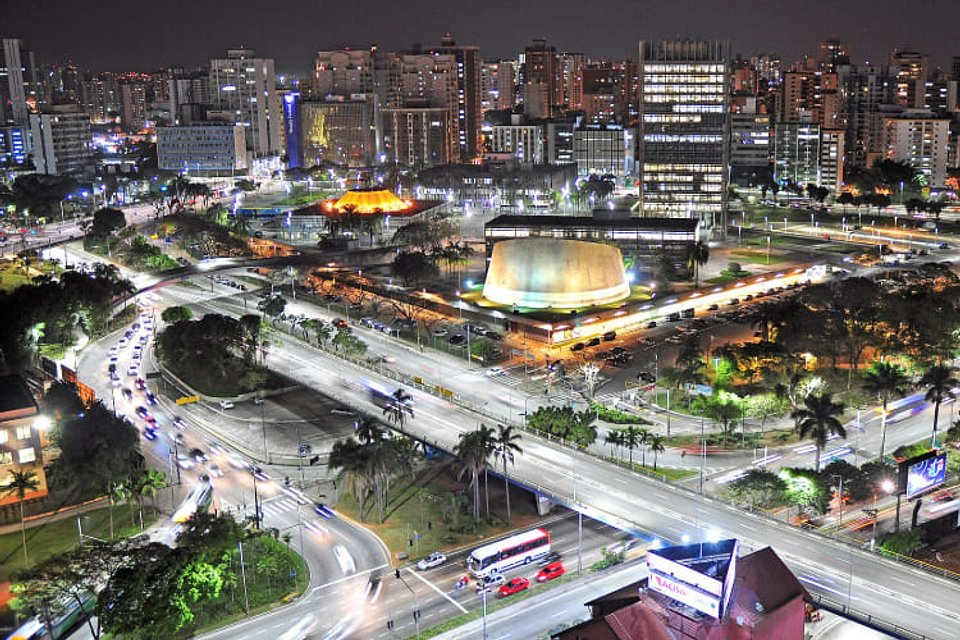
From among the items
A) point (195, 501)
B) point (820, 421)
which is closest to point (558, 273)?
point (820, 421)

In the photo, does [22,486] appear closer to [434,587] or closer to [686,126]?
[434,587]

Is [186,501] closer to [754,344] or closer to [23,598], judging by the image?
[23,598]

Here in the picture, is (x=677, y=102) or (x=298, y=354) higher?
(x=677, y=102)

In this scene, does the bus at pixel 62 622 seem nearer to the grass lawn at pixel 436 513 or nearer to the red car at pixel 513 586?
the grass lawn at pixel 436 513

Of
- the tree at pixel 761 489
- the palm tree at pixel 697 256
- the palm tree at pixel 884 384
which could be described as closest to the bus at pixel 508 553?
the tree at pixel 761 489

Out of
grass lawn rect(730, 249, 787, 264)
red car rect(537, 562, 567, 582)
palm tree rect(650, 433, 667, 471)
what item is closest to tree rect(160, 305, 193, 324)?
palm tree rect(650, 433, 667, 471)

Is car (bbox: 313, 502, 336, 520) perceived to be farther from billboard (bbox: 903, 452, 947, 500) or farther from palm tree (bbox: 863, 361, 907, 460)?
palm tree (bbox: 863, 361, 907, 460)

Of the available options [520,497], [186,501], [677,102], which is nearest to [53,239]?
[677,102]
